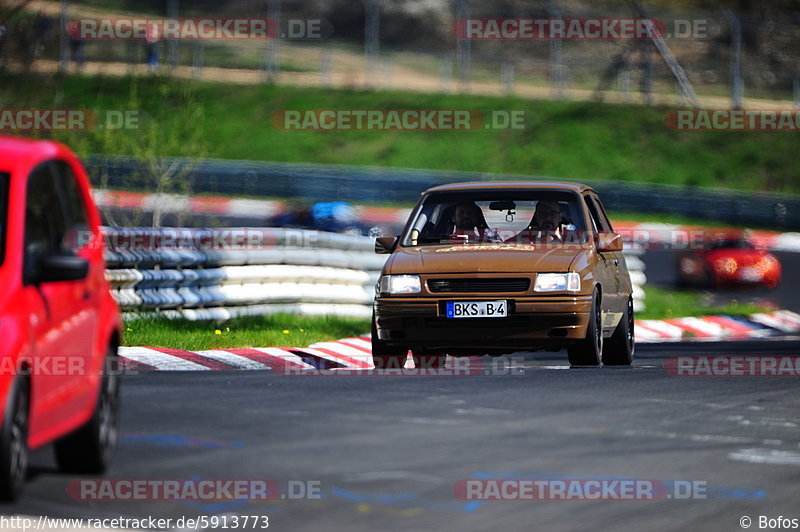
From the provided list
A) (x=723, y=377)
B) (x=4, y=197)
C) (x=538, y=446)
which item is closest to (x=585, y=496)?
(x=538, y=446)

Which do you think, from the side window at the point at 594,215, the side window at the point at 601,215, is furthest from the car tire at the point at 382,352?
the side window at the point at 601,215

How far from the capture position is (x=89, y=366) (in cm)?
729

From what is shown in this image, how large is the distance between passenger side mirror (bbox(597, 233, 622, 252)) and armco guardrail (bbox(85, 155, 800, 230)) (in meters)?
31.1

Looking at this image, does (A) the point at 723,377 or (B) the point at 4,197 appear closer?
(B) the point at 4,197

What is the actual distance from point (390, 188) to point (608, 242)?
3287 centimetres

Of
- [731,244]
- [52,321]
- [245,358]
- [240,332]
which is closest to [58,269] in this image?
[52,321]

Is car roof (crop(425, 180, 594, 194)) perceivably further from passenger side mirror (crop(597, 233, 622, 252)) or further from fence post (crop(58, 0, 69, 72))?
fence post (crop(58, 0, 69, 72))

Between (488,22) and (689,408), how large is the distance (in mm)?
58540

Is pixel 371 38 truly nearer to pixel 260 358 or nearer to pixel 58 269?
pixel 260 358

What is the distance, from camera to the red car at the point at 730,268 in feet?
103

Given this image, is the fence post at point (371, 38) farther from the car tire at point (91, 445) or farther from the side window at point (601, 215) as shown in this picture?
the car tire at point (91, 445)

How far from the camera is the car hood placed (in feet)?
41.5

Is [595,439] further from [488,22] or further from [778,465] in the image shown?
[488,22]

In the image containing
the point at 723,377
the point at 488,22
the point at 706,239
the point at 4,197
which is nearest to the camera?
the point at 4,197
